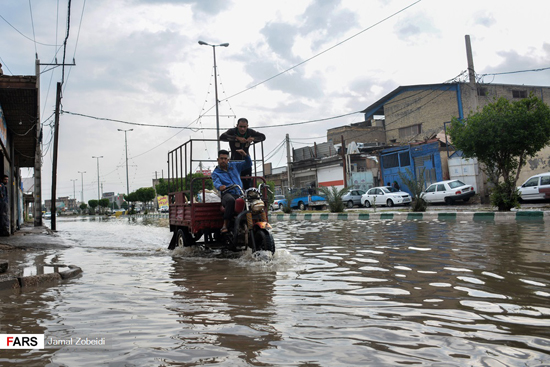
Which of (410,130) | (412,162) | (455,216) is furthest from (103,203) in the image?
(455,216)

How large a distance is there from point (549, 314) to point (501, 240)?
16.9 feet

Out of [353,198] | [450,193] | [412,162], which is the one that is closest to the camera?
[450,193]

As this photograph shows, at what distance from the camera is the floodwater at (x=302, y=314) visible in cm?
248

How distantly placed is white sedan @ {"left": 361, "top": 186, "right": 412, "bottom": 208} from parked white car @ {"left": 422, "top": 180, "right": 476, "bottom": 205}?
2521 mm

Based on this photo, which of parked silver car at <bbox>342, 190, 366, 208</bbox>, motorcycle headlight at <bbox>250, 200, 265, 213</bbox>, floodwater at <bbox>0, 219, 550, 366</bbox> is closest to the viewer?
floodwater at <bbox>0, 219, 550, 366</bbox>

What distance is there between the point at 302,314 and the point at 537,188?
63.6 ft

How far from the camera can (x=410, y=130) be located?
43.5 metres

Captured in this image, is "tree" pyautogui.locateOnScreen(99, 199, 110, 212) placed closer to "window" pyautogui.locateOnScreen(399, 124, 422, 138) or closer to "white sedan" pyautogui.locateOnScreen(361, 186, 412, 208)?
"window" pyautogui.locateOnScreen(399, 124, 422, 138)

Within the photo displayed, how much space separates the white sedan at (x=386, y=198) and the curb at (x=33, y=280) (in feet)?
73.5

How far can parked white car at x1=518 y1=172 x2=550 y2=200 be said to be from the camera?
61.1 ft

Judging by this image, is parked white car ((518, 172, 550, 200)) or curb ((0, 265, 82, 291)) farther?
parked white car ((518, 172, 550, 200))

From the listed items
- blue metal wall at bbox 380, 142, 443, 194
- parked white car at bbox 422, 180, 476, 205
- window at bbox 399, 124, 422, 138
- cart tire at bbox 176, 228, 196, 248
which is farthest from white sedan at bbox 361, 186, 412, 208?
cart tire at bbox 176, 228, 196, 248

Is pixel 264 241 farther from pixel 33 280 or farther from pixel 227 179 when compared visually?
pixel 33 280

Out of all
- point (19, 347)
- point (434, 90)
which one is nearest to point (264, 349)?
point (19, 347)
